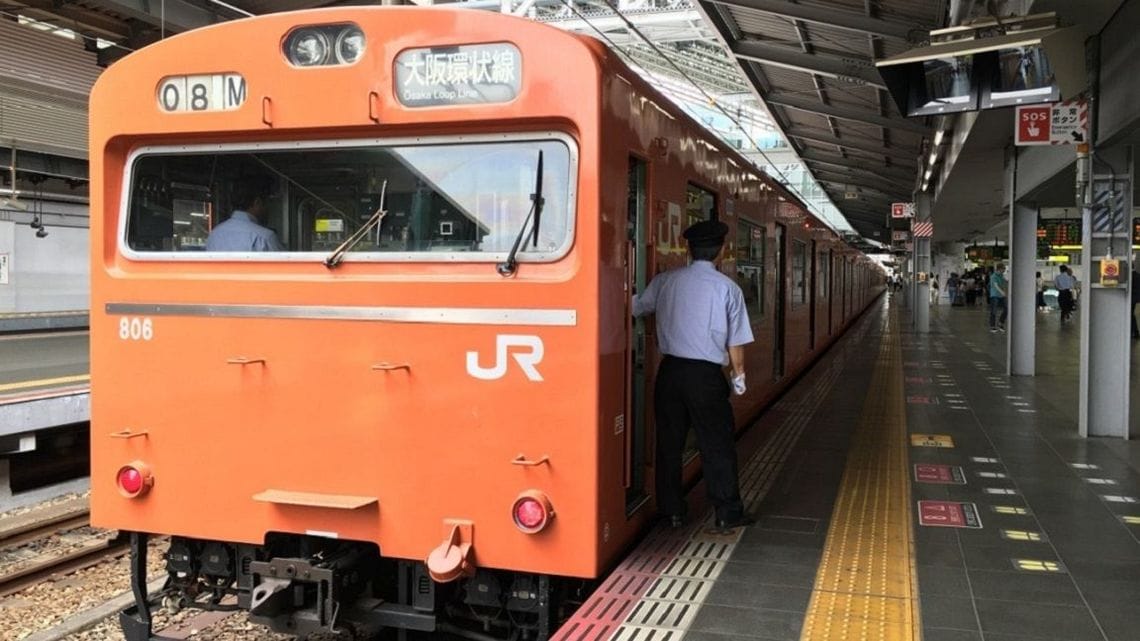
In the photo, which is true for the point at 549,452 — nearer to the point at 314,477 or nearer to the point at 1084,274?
the point at 314,477

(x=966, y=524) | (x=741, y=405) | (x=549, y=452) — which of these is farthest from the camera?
(x=741, y=405)

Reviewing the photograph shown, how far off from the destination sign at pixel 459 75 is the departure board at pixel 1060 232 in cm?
3024

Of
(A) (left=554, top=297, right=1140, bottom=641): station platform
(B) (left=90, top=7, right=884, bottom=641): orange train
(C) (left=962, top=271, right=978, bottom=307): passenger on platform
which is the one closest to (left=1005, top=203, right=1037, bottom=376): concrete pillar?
(A) (left=554, top=297, right=1140, bottom=641): station platform

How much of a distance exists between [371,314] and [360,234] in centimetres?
34

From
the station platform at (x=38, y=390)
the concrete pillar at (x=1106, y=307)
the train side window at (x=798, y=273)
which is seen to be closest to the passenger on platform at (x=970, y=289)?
the train side window at (x=798, y=273)

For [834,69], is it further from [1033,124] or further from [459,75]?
[459,75]

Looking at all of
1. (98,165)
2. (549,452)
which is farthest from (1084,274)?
(98,165)

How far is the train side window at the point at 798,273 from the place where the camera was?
10289 millimetres

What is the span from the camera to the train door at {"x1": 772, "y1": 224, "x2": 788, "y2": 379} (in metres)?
9.06

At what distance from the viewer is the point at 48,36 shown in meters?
11.9

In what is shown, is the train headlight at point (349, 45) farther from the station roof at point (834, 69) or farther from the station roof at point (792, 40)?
the station roof at point (834, 69)

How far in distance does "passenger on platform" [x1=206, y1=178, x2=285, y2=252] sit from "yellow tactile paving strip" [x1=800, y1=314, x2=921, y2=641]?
2.71 metres

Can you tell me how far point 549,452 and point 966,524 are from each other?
3.09 m

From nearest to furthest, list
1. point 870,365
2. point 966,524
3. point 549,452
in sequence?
point 549,452, point 966,524, point 870,365
